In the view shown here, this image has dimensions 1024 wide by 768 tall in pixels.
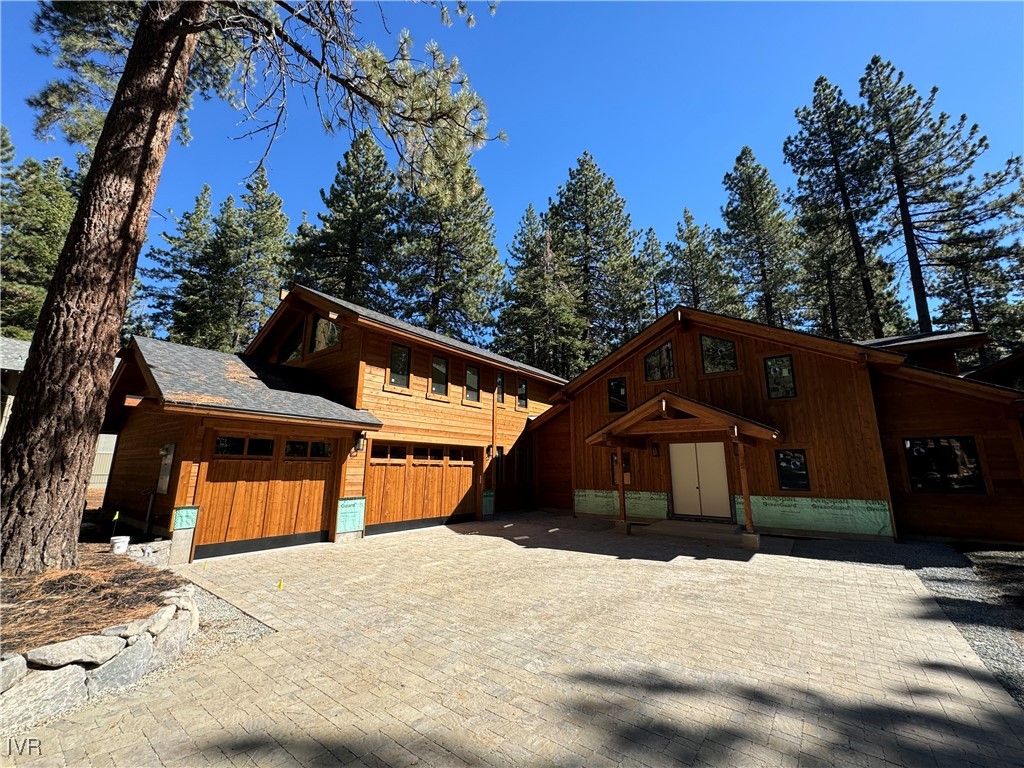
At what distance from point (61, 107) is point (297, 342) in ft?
23.6

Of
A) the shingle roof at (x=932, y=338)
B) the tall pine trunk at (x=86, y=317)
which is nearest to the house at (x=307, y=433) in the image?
the tall pine trunk at (x=86, y=317)

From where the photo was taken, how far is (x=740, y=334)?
11367mm

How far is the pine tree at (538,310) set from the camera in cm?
2345

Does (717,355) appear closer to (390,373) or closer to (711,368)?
(711,368)

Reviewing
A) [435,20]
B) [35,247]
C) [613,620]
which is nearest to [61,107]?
[435,20]

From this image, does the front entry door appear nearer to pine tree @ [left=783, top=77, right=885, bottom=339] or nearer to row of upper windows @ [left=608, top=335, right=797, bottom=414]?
row of upper windows @ [left=608, top=335, right=797, bottom=414]

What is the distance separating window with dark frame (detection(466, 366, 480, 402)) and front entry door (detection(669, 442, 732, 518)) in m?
6.29

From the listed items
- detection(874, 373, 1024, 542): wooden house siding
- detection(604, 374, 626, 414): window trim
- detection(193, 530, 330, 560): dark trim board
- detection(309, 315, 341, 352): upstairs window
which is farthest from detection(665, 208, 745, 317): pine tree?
detection(193, 530, 330, 560): dark trim board

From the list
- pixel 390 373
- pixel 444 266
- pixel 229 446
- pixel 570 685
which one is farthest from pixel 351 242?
pixel 570 685

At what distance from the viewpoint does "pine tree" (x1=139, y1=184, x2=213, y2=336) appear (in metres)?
23.5

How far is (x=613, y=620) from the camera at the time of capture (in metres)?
4.77

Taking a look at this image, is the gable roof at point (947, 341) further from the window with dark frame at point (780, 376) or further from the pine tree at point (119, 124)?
the pine tree at point (119, 124)

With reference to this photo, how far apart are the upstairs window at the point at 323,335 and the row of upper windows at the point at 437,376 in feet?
5.39

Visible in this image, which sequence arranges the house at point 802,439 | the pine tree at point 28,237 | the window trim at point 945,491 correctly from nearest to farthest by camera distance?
the window trim at point 945,491
the house at point 802,439
the pine tree at point 28,237
